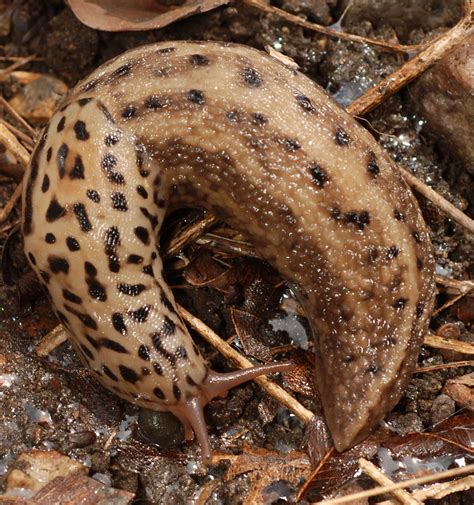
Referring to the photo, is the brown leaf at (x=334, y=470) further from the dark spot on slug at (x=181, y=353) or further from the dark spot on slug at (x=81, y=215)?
the dark spot on slug at (x=81, y=215)

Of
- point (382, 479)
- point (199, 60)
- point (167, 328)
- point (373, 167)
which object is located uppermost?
point (199, 60)

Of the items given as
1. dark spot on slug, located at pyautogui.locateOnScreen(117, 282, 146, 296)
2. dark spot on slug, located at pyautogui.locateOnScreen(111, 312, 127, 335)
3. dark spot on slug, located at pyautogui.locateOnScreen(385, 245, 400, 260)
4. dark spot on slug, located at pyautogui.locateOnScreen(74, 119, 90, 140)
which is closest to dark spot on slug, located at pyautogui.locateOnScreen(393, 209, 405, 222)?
dark spot on slug, located at pyautogui.locateOnScreen(385, 245, 400, 260)

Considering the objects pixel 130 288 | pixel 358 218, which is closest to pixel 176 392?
pixel 130 288

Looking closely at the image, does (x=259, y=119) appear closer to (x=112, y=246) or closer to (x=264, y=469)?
(x=112, y=246)

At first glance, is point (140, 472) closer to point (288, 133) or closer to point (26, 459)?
point (26, 459)

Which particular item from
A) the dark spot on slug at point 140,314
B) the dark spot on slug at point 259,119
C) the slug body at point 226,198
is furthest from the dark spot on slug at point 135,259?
the dark spot on slug at point 259,119

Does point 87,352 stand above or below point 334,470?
above
